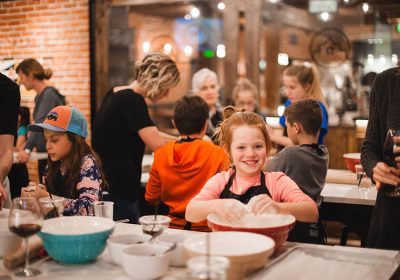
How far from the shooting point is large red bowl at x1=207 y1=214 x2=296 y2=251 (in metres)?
1.90

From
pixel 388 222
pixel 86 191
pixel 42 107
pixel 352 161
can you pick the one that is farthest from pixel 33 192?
pixel 42 107

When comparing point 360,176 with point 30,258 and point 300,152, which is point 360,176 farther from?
point 30,258

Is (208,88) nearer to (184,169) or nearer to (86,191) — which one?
(184,169)

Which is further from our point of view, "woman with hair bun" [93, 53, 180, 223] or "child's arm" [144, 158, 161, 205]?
"woman with hair bun" [93, 53, 180, 223]

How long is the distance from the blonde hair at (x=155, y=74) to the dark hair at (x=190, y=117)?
35cm

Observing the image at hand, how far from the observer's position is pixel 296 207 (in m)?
2.14

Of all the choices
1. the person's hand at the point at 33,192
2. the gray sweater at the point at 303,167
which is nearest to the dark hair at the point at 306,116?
the gray sweater at the point at 303,167

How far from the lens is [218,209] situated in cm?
204

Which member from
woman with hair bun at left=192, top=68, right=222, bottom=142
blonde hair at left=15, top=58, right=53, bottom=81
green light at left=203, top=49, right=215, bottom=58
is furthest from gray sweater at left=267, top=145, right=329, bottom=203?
green light at left=203, top=49, right=215, bottom=58

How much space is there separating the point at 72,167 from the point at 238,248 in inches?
51.5

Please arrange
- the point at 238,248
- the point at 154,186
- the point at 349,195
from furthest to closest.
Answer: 1. the point at 349,195
2. the point at 154,186
3. the point at 238,248

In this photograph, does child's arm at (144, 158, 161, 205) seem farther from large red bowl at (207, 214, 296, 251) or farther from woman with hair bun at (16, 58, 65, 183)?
woman with hair bun at (16, 58, 65, 183)

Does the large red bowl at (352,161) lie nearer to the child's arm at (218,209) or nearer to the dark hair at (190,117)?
the dark hair at (190,117)

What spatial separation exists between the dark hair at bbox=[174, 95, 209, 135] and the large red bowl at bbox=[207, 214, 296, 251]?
131 centimetres
